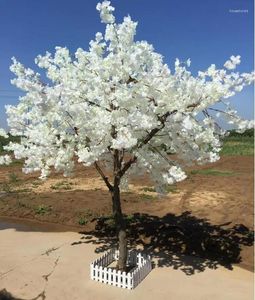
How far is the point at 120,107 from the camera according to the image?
10.6 m

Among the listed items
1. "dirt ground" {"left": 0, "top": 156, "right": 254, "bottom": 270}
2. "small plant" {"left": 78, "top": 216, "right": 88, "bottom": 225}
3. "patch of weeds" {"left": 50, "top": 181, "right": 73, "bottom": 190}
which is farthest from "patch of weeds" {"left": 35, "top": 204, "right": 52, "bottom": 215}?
"patch of weeds" {"left": 50, "top": 181, "right": 73, "bottom": 190}

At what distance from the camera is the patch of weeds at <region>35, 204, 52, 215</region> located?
70.7 feet

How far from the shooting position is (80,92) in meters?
11.3

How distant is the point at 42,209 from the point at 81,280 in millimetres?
9213

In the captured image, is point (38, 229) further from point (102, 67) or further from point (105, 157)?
point (102, 67)

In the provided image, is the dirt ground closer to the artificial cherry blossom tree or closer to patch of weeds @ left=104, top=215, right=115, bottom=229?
patch of weeds @ left=104, top=215, right=115, bottom=229

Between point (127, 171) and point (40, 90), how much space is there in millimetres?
4090

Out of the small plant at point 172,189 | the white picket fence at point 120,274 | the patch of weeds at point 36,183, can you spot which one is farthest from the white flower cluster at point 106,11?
the patch of weeds at point 36,183

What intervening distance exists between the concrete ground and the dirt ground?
5.12ft

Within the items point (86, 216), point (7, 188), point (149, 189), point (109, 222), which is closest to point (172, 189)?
point (149, 189)

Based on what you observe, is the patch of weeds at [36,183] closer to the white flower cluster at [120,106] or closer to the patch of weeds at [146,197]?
the patch of weeds at [146,197]

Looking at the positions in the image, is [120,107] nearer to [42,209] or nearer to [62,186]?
[42,209]

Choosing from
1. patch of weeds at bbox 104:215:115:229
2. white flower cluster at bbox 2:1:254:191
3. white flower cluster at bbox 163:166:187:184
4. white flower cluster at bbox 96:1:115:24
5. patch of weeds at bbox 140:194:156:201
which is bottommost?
patch of weeds at bbox 104:215:115:229

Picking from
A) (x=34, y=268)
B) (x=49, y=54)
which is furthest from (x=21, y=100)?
(x=34, y=268)
